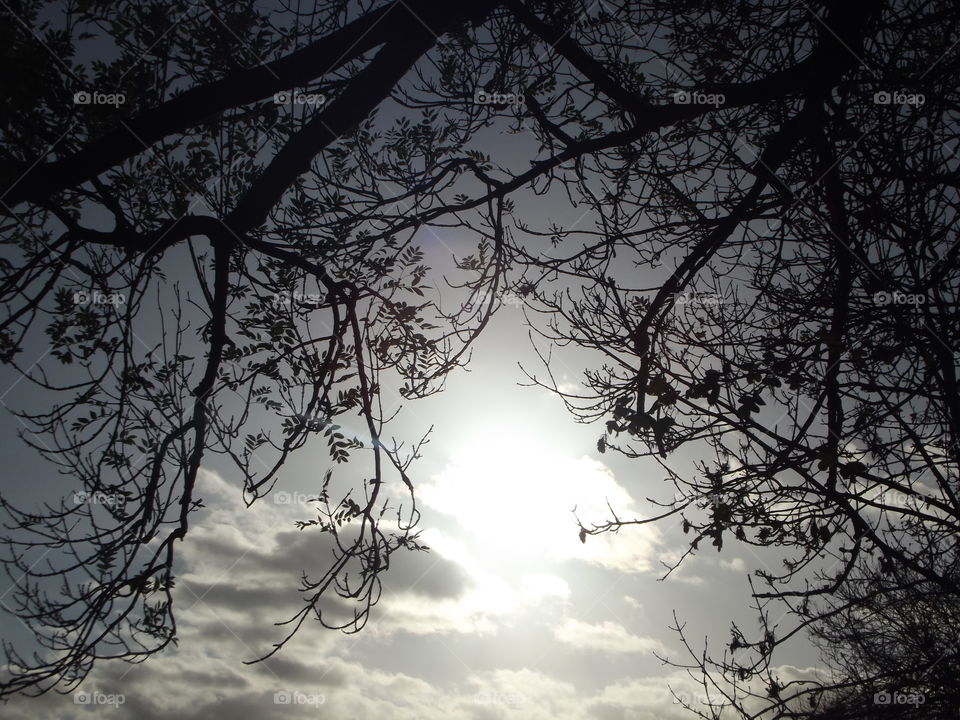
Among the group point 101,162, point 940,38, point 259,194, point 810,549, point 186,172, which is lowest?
point 810,549

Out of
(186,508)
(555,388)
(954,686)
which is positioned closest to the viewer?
(186,508)

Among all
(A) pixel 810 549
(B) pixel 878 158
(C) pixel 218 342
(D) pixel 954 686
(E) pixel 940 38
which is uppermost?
(E) pixel 940 38

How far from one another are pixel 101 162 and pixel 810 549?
5711 mm

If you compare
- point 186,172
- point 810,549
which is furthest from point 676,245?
point 186,172

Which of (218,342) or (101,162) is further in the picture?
(218,342)

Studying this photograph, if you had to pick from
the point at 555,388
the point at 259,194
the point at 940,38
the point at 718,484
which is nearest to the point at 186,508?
the point at 259,194

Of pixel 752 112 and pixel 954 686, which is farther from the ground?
pixel 752 112

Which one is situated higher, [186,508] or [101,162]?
[101,162]

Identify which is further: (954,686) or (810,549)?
(810,549)

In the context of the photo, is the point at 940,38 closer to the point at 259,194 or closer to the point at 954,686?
the point at 954,686

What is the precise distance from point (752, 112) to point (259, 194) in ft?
14.3

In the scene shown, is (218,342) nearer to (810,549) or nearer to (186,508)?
(186,508)

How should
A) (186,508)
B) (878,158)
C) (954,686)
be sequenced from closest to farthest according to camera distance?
(186,508) < (954,686) < (878,158)

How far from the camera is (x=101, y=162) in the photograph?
3.60 metres
